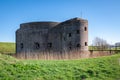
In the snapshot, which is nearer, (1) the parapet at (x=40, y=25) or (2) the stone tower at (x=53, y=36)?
(2) the stone tower at (x=53, y=36)

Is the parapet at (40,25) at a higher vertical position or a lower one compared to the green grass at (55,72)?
higher

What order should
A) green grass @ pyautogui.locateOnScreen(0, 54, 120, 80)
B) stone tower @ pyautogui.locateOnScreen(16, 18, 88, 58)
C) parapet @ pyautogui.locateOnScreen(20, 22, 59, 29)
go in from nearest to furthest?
green grass @ pyautogui.locateOnScreen(0, 54, 120, 80), stone tower @ pyautogui.locateOnScreen(16, 18, 88, 58), parapet @ pyautogui.locateOnScreen(20, 22, 59, 29)

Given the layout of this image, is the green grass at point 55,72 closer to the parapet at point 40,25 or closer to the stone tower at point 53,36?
the stone tower at point 53,36

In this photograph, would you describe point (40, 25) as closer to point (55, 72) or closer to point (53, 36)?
point (53, 36)

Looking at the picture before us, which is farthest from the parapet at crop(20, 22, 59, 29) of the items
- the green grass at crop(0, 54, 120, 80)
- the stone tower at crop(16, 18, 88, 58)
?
the green grass at crop(0, 54, 120, 80)

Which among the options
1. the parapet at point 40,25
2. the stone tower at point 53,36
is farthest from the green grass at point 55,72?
the parapet at point 40,25

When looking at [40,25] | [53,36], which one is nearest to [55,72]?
[53,36]

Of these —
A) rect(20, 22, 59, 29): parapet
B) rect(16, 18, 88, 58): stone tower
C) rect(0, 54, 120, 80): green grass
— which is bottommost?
rect(0, 54, 120, 80): green grass

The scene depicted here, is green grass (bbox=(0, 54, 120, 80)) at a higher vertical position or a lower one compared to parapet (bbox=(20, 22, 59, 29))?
lower

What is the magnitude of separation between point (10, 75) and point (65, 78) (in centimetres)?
275

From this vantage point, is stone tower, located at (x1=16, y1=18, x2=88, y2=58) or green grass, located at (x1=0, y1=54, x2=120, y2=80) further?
stone tower, located at (x1=16, y1=18, x2=88, y2=58)

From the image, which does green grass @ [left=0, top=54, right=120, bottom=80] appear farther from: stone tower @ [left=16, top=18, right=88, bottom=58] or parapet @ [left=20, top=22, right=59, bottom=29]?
parapet @ [left=20, top=22, right=59, bottom=29]

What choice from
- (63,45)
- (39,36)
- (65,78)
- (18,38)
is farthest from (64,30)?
(65,78)

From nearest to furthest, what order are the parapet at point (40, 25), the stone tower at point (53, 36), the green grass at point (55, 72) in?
1. the green grass at point (55, 72)
2. the stone tower at point (53, 36)
3. the parapet at point (40, 25)
